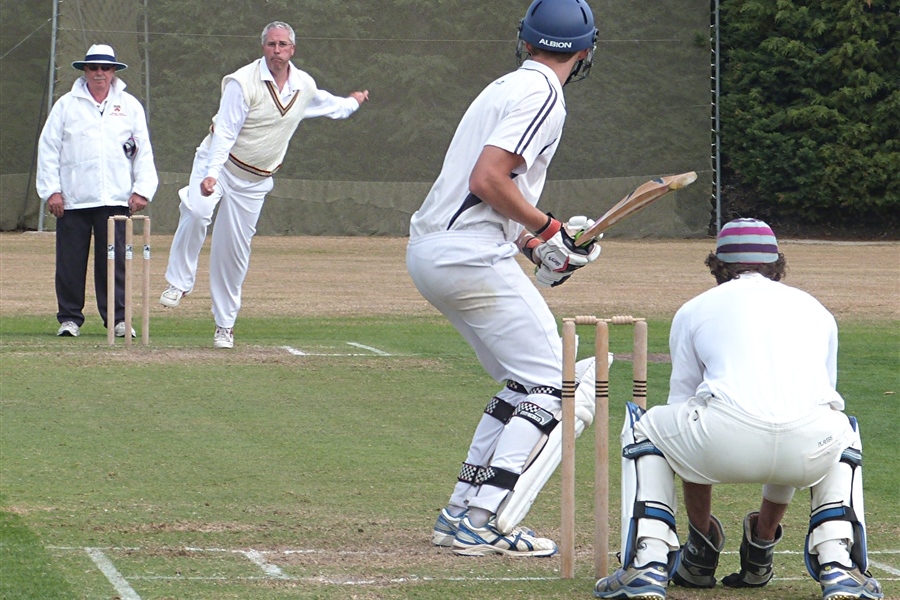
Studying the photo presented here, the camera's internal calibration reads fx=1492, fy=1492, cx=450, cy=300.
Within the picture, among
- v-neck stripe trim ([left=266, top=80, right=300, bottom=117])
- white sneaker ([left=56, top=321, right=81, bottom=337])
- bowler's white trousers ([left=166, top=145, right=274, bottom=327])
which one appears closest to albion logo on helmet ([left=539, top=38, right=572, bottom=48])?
bowler's white trousers ([left=166, top=145, right=274, bottom=327])

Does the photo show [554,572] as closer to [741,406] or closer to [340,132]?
[741,406]

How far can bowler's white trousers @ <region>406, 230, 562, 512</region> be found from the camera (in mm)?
4910

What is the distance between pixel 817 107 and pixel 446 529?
26.8 m

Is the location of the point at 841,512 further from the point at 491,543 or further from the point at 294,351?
the point at 294,351

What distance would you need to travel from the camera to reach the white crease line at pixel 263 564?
15.0 feet

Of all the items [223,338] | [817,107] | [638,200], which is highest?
[817,107]

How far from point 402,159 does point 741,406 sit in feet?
88.7

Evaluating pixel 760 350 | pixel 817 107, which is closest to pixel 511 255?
pixel 760 350

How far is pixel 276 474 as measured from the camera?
6.57 m

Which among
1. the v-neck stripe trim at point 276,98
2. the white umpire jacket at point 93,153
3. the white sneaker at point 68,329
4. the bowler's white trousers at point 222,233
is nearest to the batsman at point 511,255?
the bowler's white trousers at point 222,233

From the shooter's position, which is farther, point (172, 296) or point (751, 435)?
point (172, 296)

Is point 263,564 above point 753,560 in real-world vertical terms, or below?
below

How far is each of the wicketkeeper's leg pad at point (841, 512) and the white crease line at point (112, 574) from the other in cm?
193

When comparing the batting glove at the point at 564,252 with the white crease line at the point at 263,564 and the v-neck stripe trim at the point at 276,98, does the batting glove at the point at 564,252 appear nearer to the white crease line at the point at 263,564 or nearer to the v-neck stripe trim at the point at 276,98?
the white crease line at the point at 263,564
